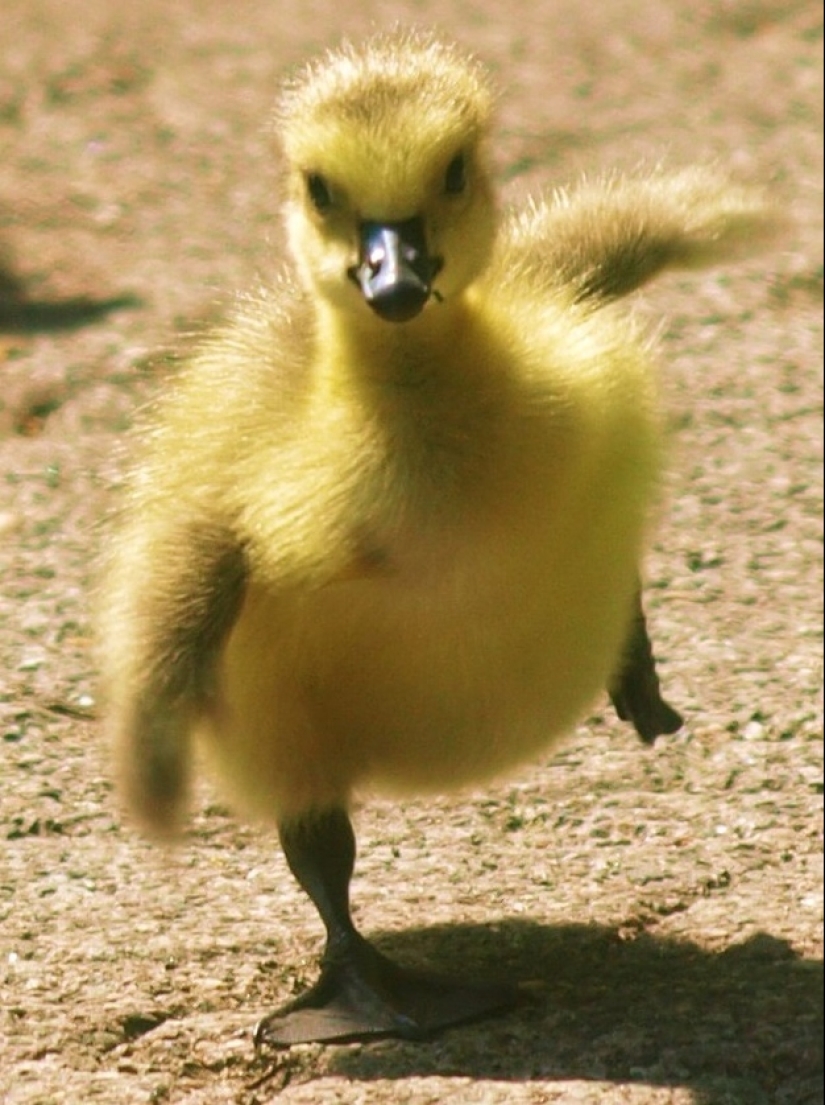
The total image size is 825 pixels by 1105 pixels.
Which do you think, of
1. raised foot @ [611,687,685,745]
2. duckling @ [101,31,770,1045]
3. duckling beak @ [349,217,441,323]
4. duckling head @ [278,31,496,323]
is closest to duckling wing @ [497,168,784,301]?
duckling @ [101,31,770,1045]

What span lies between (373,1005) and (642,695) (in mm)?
522

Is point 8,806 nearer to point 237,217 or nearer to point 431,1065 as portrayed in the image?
point 431,1065

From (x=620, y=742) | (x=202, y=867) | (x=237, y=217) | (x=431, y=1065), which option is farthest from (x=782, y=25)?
(x=431, y=1065)

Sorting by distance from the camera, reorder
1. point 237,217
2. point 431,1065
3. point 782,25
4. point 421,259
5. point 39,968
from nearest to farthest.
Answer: point 421,259 → point 431,1065 → point 39,968 → point 237,217 → point 782,25

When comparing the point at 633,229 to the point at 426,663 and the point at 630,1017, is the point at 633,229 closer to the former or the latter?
the point at 426,663

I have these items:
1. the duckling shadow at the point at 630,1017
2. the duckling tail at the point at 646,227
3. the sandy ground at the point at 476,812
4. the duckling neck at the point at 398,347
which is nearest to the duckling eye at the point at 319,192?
the duckling neck at the point at 398,347

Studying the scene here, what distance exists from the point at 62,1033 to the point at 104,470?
604mm

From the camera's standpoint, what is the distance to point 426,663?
221 cm

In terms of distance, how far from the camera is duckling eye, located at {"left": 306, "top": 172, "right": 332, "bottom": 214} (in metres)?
2.17

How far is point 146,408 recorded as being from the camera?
2.40 m

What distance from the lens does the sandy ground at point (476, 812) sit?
2283mm

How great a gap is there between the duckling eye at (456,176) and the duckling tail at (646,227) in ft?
0.97

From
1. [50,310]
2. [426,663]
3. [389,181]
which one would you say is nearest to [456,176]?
[389,181]

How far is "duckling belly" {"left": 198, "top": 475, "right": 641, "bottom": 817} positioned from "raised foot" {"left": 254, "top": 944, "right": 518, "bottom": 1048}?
0.18 meters
